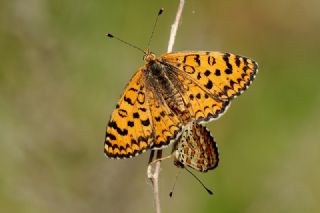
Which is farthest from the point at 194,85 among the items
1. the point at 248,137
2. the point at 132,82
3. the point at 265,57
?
the point at 265,57

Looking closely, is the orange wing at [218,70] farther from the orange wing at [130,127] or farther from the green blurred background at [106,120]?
the green blurred background at [106,120]

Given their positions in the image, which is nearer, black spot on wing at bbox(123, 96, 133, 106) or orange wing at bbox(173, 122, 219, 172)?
orange wing at bbox(173, 122, 219, 172)

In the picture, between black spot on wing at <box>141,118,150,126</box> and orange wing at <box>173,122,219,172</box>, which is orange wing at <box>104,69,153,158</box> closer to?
black spot on wing at <box>141,118,150,126</box>

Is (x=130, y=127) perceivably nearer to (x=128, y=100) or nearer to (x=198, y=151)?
(x=128, y=100)

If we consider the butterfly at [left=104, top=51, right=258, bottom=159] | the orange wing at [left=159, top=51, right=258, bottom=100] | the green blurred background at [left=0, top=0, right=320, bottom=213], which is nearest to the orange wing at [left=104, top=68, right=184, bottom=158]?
the butterfly at [left=104, top=51, right=258, bottom=159]

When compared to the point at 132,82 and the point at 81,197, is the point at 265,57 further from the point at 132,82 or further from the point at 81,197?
the point at 132,82

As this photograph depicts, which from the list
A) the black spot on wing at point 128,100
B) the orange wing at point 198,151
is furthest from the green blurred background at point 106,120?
the orange wing at point 198,151

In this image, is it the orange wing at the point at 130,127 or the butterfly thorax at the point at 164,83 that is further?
the butterfly thorax at the point at 164,83
